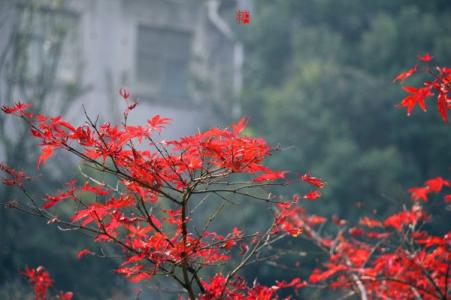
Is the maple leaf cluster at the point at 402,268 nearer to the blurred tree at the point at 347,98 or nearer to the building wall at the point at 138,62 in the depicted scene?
the blurred tree at the point at 347,98

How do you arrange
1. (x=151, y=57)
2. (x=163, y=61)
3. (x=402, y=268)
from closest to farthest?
(x=402, y=268)
(x=151, y=57)
(x=163, y=61)

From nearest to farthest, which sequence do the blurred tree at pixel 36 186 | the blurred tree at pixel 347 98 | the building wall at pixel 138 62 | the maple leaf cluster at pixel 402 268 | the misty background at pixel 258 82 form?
the maple leaf cluster at pixel 402 268
the blurred tree at pixel 36 186
the misty background at pixel 258 82
the blurred tree at pixel 347 98
the building wall at pixel 138 62

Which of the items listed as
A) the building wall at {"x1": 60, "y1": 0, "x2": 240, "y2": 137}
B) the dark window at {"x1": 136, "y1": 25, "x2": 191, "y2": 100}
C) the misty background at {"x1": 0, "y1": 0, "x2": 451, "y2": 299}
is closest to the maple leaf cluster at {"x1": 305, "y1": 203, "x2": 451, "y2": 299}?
the misty background at {"x1": 0, "y1": 0, "x2": 451, "y2": 299}

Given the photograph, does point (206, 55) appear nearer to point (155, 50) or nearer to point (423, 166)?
point (155, 50)

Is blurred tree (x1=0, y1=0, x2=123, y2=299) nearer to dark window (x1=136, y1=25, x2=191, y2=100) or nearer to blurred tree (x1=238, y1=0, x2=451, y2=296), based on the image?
dark window (x1=136, y1=25, x2=191, y2=100)

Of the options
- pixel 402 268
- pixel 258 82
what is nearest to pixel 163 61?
pixel 258 82

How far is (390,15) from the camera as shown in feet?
40.2

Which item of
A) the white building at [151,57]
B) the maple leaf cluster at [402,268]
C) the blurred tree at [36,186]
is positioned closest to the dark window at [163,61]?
the white building at [151,57]

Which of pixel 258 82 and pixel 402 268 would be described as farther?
pixel 258 82

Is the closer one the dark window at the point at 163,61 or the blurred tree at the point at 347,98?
the blurred tree at the point at 347,98

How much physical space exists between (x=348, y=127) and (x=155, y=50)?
4245 millimetres

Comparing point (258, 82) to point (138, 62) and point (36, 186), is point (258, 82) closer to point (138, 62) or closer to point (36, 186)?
point (138, 62)

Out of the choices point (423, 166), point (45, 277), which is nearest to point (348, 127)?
point (423, 166)

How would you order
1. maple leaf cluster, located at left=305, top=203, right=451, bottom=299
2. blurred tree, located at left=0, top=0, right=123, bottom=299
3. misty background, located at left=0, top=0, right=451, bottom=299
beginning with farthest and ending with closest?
1. misty background, located at left=0, top=0, right=451, bottom=299
2. blurred tree, located at left=0, top=0, right=123, bottom=299
3. maple leaf cluster, located at left=305, top=203, right=451, bottom=299
